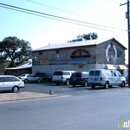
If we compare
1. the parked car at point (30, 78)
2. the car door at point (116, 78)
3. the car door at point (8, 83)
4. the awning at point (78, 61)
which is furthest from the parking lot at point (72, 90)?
the parked car at point (30, 78)

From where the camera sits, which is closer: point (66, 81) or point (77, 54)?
point (66, 81)

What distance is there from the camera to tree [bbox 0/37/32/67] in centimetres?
7578

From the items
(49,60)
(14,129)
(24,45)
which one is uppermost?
(24,45)

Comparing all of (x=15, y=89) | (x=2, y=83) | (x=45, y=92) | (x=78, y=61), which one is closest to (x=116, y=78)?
(x=45, y=92)

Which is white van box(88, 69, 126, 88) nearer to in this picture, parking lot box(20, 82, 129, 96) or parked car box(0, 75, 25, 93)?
parking lot box(20, 82, 129, 96)

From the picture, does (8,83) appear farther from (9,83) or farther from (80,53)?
(80,53)

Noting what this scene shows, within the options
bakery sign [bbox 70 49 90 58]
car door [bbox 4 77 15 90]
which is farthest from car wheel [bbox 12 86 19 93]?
bakery sign [bbox 70 49 90 58]

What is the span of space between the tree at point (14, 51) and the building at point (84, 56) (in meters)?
29.9

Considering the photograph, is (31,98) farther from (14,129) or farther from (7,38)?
(7,38)

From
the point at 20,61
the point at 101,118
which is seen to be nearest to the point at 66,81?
the point at 101,118

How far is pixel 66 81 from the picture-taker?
32.2 meters

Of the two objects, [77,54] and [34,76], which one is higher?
[77,54]

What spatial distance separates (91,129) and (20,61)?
73.3 meters

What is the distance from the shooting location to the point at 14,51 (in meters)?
78.0
